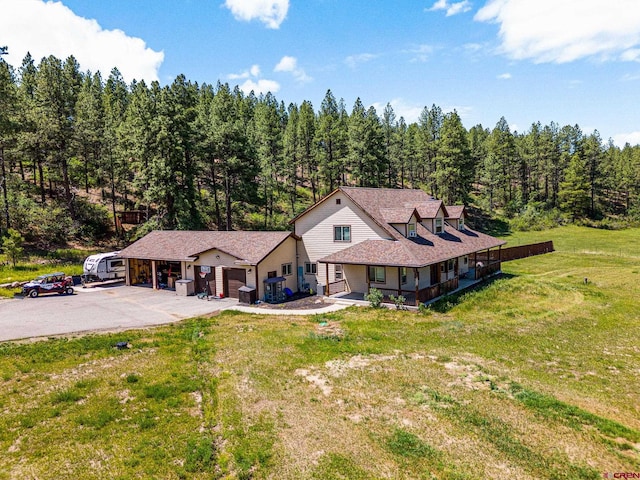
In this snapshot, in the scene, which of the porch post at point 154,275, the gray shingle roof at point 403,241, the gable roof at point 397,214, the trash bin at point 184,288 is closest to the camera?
the gray shingle roof at point 403,241

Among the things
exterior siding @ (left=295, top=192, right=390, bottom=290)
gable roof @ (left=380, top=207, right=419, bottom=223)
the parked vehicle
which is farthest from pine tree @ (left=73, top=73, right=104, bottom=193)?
gable roof @ (left=380, top=207, right=419, bottom=223)

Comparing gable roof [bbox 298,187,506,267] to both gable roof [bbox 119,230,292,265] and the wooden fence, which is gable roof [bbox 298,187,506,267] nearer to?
gable roof [bbox 119,230,292,265]

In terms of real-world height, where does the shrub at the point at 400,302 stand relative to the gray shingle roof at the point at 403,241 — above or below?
below

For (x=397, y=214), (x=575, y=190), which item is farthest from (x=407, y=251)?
(x=575, y=190)

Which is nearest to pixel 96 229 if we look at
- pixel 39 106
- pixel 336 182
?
pixel 39 106

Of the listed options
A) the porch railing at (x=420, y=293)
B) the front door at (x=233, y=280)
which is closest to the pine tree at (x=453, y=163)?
the porch railing at (x=420, y=293)

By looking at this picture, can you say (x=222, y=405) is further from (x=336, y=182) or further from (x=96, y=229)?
(x=336, y=182)

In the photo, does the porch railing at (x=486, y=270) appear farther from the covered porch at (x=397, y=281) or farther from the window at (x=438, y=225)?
the window at (x=438, y=225)
